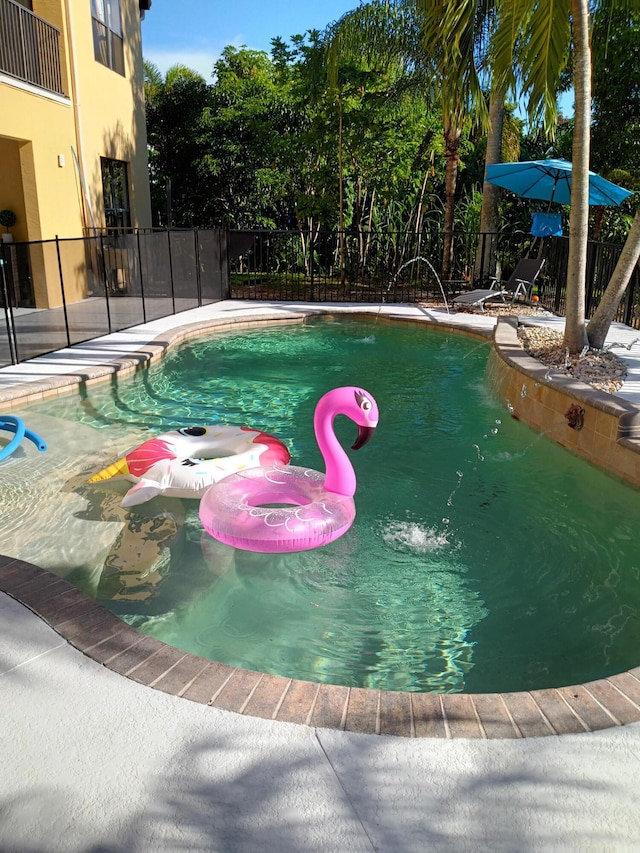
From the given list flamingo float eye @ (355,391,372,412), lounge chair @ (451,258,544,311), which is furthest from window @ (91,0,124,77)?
flamingo float eye @ (355,391,372,412)

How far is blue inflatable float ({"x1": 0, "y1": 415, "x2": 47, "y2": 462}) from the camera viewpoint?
219 inches

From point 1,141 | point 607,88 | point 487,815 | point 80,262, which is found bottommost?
point 487,815

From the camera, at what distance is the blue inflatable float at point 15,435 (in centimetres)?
556

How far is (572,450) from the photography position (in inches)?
250

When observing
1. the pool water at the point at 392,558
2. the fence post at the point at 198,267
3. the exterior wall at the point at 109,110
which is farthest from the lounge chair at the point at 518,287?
the exterior wall at the point at 109,110

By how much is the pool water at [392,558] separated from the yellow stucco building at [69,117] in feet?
14.9

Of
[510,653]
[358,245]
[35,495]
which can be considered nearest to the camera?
[510,653]

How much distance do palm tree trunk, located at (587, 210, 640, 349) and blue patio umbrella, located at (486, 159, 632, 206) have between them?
4.60m

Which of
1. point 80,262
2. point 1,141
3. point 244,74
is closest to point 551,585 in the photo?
point 80,262

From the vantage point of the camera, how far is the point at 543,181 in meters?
13.2

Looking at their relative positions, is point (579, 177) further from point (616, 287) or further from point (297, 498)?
point (297, 498)

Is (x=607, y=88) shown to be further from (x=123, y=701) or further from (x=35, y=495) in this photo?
(x=123, y=701)

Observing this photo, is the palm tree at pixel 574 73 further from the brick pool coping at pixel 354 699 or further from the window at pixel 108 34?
the window at pixel 108 34

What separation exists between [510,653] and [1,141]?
12.8 m
